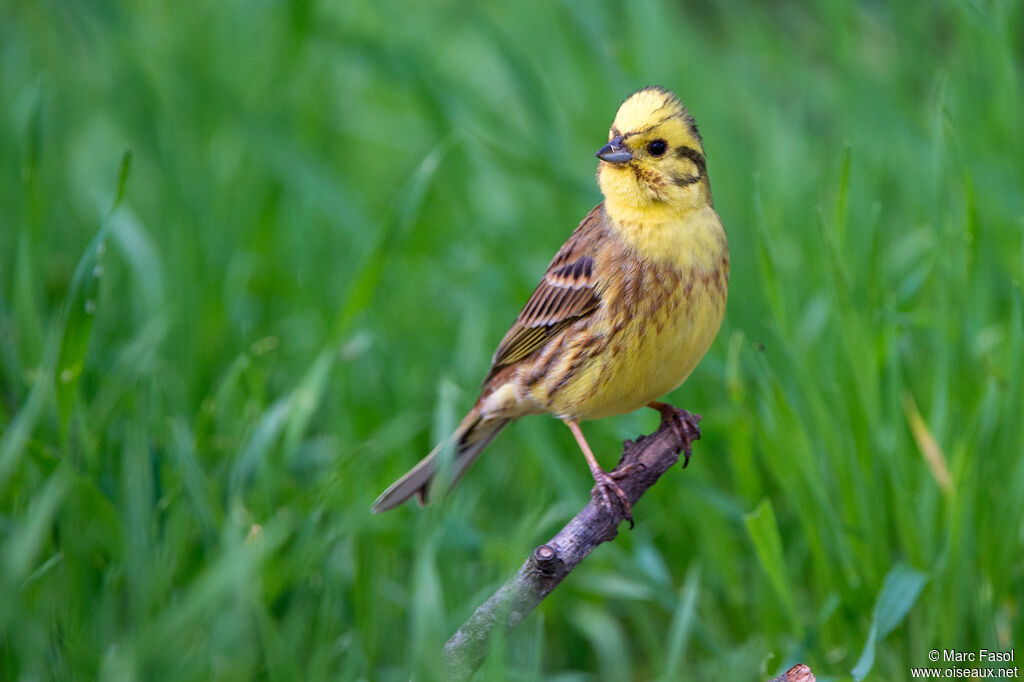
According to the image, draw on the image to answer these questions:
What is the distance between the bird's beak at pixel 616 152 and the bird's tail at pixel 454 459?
2.62ft

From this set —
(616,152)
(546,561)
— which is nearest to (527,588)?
(546,561)

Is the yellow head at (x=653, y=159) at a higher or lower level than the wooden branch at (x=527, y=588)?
higher

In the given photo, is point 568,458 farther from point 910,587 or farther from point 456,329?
point 910,587

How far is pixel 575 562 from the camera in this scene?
191 centimetres

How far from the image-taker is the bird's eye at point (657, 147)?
228 cm

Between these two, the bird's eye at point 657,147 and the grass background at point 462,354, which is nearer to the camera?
the bird's eye at point 657,147

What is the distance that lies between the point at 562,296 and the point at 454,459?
55 centimetres

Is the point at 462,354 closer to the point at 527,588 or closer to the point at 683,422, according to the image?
the point at 683,422

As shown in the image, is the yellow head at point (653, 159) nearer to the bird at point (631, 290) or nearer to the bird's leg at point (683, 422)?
the bird at point (631, 290)

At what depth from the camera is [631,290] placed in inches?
97.9

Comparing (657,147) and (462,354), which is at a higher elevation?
(657,147)

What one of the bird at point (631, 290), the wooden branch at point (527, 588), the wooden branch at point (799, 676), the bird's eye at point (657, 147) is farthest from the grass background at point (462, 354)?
the wooden branch at point (799, 676)

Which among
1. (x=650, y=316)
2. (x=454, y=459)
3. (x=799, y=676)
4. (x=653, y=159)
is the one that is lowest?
(x=799, y=676)

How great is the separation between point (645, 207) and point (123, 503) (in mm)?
1476
